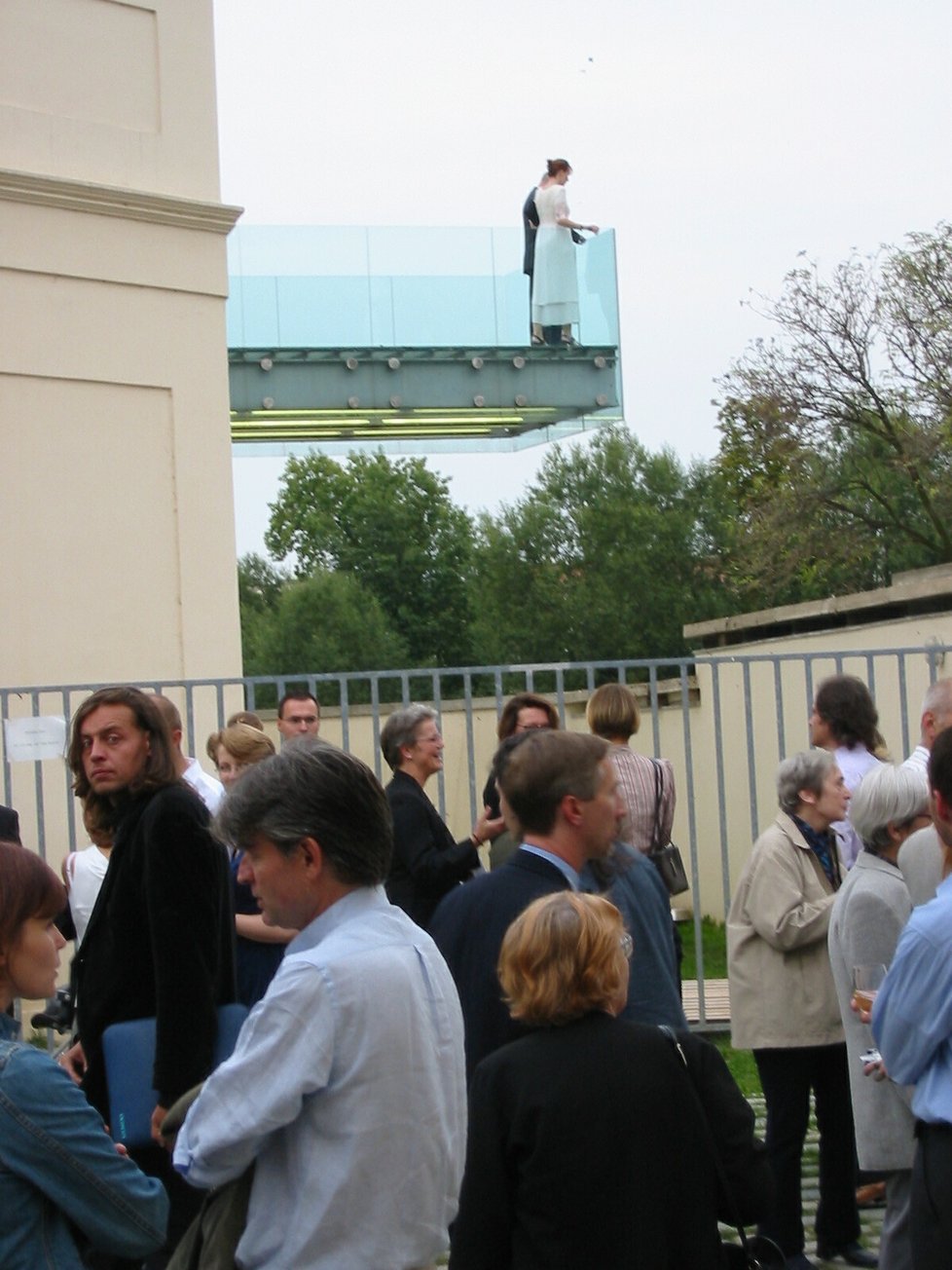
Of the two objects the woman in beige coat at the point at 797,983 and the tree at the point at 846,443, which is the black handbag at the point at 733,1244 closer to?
the woman in beige coat at the point at 797,983

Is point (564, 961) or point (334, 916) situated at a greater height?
point (334, 916)

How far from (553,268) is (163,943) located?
16.5 metres

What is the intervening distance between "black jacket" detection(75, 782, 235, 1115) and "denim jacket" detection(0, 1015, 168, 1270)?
136 cm

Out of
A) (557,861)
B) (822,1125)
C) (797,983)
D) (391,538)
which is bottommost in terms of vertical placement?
(822,1125)

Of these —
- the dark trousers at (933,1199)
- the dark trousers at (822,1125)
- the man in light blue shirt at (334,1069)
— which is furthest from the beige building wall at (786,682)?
the man in light blue shirt at (334,1069)

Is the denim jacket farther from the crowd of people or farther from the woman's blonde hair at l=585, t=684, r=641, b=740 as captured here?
the woman's blonde hair at l=585, t=684, r=641, b=740

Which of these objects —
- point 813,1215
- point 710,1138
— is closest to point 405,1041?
point 710,1138

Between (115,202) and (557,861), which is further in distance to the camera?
(115,202)

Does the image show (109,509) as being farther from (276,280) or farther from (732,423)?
(732,423)

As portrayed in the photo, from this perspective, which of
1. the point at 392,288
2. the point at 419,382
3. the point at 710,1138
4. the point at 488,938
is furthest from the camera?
the point at 419,382

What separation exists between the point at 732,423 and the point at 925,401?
3530 millimetres

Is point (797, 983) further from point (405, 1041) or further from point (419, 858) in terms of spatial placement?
point (405, 1041)

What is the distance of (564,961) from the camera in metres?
3.32

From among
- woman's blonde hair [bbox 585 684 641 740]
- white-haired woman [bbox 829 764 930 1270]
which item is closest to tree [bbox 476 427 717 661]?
woman's blonde hair [bbox 585 684 641 740]
